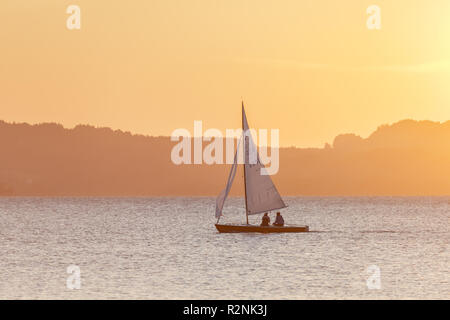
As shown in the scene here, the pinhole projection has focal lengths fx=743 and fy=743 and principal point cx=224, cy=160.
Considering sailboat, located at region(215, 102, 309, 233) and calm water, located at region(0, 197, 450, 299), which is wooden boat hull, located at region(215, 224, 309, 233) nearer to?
sailboat, located at region(215, 102, 309, 233)

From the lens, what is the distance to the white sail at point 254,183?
8024 centimetres

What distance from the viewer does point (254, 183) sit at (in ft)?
266

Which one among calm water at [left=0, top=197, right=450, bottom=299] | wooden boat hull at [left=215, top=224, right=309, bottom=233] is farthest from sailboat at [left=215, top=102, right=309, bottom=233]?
calm water at [left=0, top=197, right=450, bottom=299]

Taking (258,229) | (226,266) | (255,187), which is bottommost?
(226,266)

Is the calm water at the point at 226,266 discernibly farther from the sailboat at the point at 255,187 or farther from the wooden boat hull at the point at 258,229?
the sailboat at the point at 255,187

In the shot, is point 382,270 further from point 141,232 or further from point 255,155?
point 141,232

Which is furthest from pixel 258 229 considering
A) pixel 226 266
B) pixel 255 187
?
pixel 226 266

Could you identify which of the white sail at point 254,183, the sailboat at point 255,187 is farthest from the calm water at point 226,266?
the white sail at point 254,183

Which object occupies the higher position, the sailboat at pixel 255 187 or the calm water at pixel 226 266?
the sailboat at pixel 255 187

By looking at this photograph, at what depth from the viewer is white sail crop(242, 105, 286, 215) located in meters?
80.2

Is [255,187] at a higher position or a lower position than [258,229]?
higher

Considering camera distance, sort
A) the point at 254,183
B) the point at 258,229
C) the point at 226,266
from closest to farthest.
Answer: the point at 226,266
the point at 258,229
the point at 254,183

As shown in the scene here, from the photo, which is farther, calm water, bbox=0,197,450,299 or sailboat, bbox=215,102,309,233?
sailboat, bbox=215,102,309,233

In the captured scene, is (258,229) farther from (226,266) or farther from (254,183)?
(226,266)
